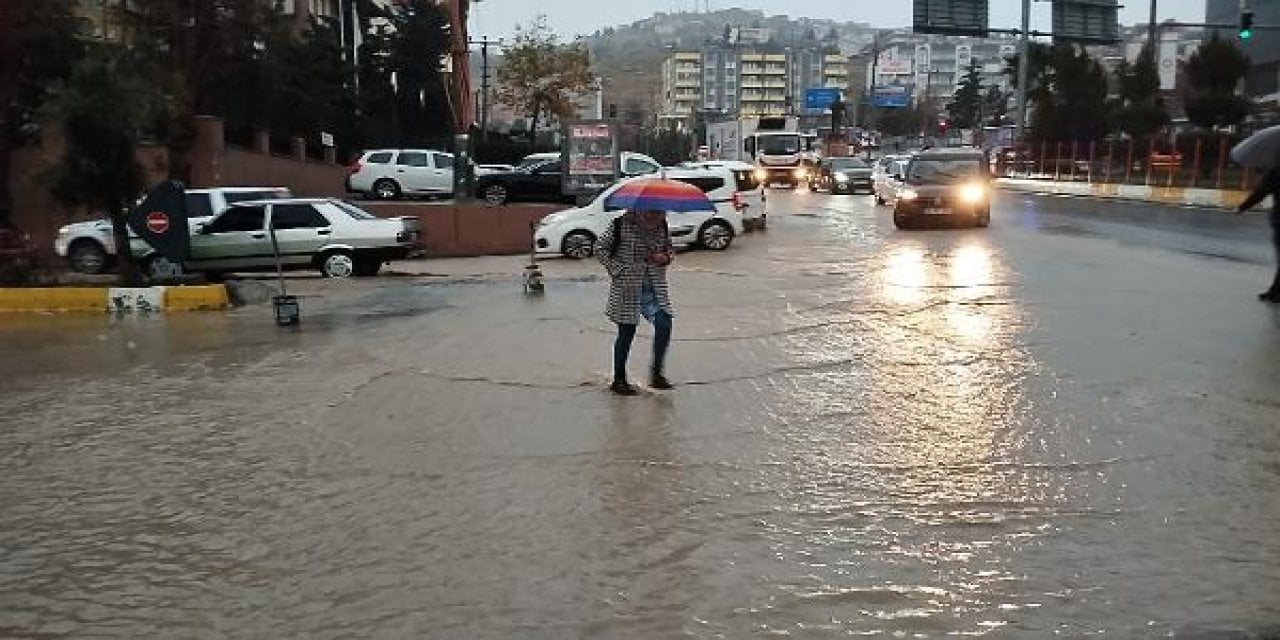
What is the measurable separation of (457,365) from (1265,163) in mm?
9269

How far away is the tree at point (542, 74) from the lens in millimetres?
62375

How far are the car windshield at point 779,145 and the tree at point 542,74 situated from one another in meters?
14.4

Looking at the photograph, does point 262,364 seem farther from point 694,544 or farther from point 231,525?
point 694,544

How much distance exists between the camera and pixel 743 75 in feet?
554

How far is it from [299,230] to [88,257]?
450 centimetres

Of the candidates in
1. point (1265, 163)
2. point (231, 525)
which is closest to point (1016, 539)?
point (231, 525)

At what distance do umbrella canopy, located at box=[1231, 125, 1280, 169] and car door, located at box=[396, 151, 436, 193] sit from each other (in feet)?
78.3

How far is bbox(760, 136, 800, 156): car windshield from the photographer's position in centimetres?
5156

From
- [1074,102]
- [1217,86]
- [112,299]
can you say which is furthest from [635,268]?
[1074,102]

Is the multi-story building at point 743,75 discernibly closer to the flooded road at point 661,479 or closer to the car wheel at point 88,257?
the car wheel at point 88,257

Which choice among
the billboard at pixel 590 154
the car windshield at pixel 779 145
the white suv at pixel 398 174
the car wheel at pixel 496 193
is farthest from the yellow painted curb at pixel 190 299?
the car windshield at pixel 779 145

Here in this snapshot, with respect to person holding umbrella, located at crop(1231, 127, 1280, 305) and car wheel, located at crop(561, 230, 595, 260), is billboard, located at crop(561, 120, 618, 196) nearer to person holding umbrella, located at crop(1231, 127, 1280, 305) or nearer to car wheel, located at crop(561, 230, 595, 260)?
car wheel, located at crop(561, 230, 595, 260)

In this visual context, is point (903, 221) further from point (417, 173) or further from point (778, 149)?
point (778, 149)

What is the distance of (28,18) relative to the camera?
20.9m
